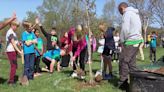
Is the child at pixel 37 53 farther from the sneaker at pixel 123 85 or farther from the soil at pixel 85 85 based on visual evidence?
the sneaker at pixel 123 85

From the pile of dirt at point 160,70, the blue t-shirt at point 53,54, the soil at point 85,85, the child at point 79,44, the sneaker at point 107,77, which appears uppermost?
the child at point 79,44

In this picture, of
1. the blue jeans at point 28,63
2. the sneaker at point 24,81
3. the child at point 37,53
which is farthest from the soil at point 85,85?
the child at point 37,53

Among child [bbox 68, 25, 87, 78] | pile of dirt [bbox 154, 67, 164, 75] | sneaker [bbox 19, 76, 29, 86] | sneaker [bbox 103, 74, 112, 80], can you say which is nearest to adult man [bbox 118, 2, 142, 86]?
pile of dirt [bbox 154, 67, 164, 75]

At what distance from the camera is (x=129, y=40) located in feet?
32.1

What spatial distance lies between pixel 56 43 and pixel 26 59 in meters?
3.57

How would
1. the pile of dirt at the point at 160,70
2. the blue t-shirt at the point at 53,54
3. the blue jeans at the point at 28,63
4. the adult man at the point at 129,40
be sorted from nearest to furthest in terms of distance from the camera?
1. the pile of dirt at the point at 160,70
2. the adult man at the point at 129,40
3. the blue jeans at the point at 28,63
4. the blue t-shirt at the point at 53,54

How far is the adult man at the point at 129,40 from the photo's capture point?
381 inches

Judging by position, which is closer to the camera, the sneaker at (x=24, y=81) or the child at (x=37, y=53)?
the sneaker at (x=24, y=81)

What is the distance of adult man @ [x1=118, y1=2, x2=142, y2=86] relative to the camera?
31.8 ft

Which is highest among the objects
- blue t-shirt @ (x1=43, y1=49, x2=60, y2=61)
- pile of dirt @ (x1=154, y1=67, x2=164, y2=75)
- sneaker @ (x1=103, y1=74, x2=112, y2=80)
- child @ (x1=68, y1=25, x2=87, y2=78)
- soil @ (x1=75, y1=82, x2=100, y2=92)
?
child @ (x1=68, y1=25, x2=87, y2=78)

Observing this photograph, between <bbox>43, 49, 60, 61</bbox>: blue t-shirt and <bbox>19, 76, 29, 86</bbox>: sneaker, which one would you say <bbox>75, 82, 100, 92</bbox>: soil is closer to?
<bbox>19, 76, 29, 86</bbox>: sneaker

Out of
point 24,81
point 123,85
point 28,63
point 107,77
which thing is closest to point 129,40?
point 123,85

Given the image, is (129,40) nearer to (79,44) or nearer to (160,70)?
(160,70)

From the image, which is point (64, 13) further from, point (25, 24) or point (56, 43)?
point (25, 24)
